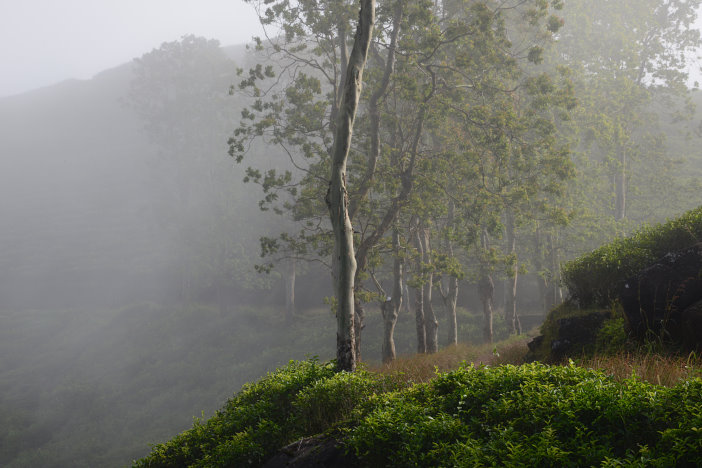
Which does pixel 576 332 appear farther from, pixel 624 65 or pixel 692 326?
pixel 624 65

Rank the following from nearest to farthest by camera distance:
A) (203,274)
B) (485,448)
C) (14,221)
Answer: (485,448), (203,274), (14,221)

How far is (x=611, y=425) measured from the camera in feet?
12.2

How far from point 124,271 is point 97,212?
1836cm

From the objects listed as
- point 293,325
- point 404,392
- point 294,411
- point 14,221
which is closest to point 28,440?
point 293,325

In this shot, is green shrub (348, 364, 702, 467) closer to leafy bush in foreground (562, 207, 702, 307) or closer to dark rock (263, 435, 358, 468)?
dark rock (263, 435, 358, 468)

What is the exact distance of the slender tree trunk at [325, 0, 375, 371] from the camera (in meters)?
8.49

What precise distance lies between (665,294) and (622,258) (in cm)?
190

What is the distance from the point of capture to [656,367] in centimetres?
537

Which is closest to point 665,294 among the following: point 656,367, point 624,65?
point 656,367

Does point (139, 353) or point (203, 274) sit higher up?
point (203, 274)

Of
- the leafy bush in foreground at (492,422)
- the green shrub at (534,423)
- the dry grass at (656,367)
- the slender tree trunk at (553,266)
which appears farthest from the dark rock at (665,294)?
the slender tree trunk at (553,266)

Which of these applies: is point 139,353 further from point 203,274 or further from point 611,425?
point 611,425

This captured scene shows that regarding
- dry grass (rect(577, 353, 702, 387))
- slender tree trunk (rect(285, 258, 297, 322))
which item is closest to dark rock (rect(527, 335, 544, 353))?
dry grass (rect(577, 353, 702, 387))

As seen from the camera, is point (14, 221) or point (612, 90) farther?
point (14, 221)
